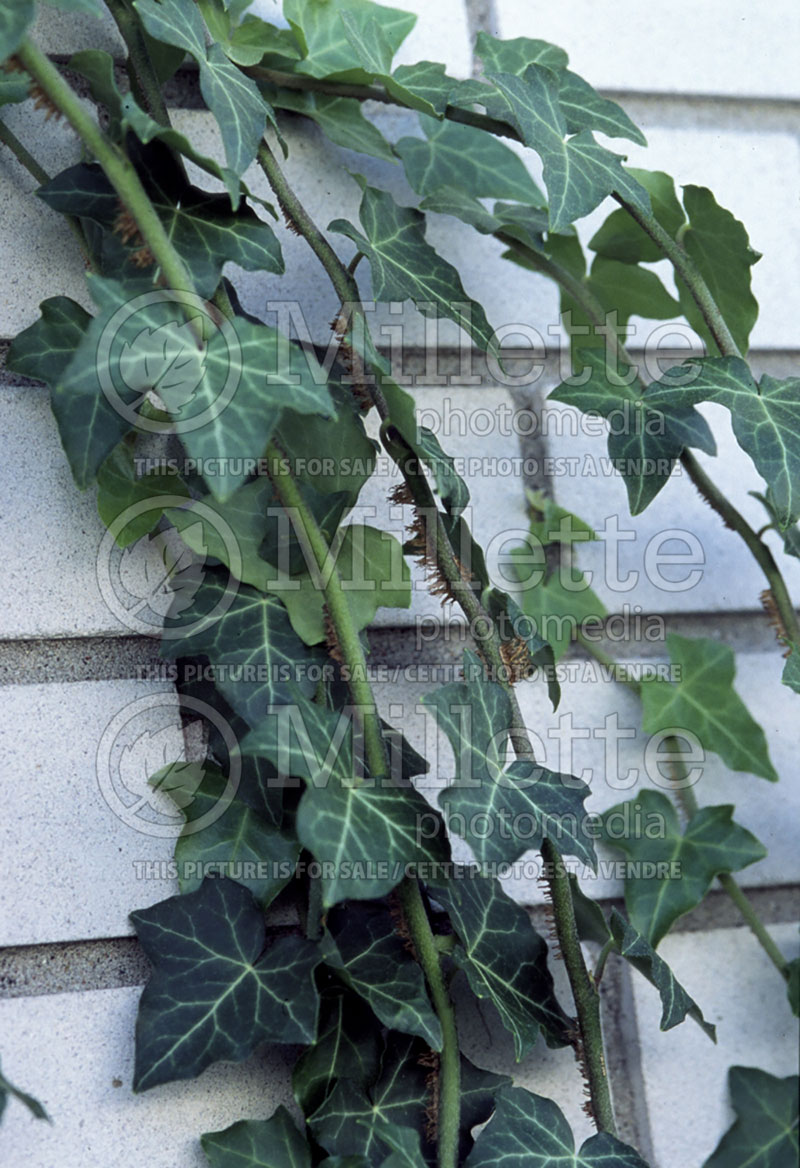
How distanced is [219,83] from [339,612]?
295mm

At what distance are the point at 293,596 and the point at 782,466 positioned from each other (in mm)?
308

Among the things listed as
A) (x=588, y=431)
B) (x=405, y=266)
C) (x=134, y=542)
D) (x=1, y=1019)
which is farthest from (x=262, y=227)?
(x=1, y=1019)

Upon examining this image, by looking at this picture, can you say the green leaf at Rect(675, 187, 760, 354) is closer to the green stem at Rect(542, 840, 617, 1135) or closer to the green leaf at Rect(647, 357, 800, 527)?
the green leaf at Rect(647, 357, 800, 527)

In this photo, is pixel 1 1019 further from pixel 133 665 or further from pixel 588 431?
pixel 588 431

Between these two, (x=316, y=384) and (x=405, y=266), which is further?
(x=405, y=266)

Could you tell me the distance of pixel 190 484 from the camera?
2.26 feet

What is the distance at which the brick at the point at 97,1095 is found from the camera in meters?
0.65

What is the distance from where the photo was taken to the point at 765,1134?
657 millimetres

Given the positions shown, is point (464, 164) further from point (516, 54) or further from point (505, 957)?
point (505, 957)

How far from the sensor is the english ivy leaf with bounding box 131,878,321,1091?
0.63 m

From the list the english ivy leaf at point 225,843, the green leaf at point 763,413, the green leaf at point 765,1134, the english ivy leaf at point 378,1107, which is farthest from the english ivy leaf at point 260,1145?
the green leaf at point 763,413

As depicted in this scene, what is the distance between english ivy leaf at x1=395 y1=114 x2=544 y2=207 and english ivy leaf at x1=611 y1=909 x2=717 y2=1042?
50 centimetres

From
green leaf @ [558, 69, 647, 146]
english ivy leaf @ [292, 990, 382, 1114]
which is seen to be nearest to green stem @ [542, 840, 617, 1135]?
english ivy leaf @ [292, 990, 382, 1114]

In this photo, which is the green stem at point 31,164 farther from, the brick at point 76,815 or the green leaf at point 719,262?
the green leaf at point 719,262
